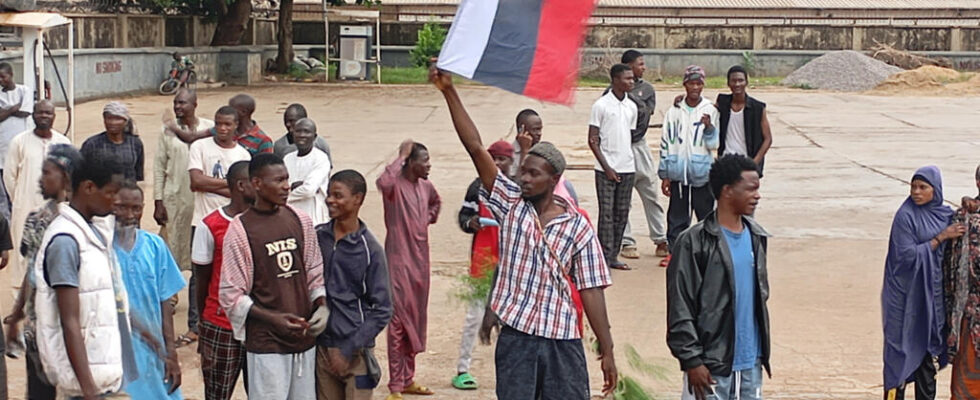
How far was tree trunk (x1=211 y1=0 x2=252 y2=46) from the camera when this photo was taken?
3272 cm

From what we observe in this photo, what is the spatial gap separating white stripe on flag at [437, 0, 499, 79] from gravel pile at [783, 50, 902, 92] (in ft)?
89.4

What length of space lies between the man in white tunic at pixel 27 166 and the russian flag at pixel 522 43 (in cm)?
411

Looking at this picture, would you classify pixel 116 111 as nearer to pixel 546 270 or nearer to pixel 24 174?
pixel 24 174

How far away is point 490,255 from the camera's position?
697cm

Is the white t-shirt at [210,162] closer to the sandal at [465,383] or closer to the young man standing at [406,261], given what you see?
the young man standing at [406,261]

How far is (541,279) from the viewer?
16.6ft

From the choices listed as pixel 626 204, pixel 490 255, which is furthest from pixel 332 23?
pixel 490 255

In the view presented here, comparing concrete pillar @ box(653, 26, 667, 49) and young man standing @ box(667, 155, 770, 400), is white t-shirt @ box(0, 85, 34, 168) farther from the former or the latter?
concrete pillar @ box(653, 26, 667, 49)

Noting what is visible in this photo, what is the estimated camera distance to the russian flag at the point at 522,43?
16.2ft

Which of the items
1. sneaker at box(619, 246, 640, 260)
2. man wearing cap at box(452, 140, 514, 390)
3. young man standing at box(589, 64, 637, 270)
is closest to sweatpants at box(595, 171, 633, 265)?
young man standing at box(589, 64, 637, 270)

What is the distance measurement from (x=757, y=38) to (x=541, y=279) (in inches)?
1337

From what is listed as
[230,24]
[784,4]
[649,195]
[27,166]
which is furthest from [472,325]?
[784,4]

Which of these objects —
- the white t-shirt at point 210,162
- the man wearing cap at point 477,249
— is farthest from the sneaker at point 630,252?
the white t-shirt at point 210,162

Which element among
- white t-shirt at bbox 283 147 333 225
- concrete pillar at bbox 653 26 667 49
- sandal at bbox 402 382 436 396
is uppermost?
concrete pillar at bbox 653 26 667 49
